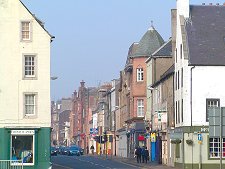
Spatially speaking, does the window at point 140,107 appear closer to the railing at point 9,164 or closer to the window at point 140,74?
the window at point 140,74

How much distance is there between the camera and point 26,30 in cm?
6256

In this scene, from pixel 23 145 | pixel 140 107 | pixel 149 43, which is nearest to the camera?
pixel 23 145

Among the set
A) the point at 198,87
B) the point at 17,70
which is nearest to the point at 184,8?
the point at 198,87

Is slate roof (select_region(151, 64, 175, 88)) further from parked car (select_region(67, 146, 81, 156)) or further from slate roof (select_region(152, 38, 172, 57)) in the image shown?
parked car (select_region(67, 146, 81, 156))

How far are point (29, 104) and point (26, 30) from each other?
608cm

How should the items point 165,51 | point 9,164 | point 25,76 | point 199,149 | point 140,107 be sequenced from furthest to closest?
1. point 140,107
2. point 165,51
3. point 199,149
4. point 25,76
5. point 9,164

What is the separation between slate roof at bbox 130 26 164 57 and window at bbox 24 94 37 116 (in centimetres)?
4784

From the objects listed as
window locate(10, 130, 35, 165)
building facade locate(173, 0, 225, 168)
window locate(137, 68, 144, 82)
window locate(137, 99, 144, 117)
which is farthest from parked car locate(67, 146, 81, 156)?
window locate(10, 130, 35, 165)

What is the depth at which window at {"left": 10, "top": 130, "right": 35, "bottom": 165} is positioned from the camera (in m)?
60.4

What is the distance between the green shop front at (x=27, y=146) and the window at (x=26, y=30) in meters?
7.58

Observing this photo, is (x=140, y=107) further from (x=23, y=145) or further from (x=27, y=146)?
(x=23, y=145)

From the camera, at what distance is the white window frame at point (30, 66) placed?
6228 cm

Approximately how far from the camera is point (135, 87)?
11025cm

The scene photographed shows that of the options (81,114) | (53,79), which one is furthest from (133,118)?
(81,114)
